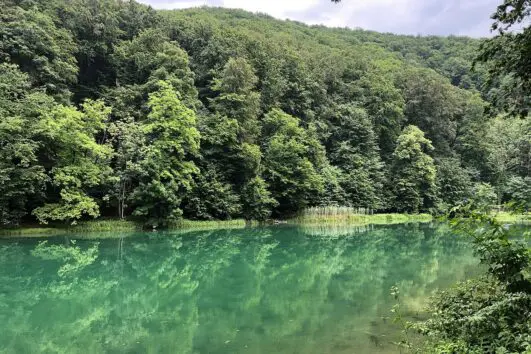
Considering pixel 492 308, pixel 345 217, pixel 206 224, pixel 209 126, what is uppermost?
pixel 209 126

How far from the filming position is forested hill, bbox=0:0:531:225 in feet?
81.1

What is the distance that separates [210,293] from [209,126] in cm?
2196

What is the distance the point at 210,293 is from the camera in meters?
11.5

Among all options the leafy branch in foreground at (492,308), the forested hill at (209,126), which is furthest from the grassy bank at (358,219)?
the leafy branch in foreground at (492,308)

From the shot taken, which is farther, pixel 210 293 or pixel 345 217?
pixel 345 217

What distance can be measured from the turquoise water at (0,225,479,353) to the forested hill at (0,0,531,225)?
5.57 m

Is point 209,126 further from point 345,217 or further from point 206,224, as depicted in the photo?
point 345,217

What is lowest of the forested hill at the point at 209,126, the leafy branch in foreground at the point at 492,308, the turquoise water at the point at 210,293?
the turquoise water at the point at 210,293

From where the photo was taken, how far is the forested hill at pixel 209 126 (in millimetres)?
24719

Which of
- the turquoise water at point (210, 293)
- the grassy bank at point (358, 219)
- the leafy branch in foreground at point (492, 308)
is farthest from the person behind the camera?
the grassy bank at point (358, 219)

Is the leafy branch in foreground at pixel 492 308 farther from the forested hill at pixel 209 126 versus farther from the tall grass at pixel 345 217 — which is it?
the tall grass at pixel 345 217

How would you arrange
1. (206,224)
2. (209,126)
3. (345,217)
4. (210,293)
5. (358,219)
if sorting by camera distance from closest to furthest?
(210,293) → (206,224) → (209,126) → (345,217) → (358,219)

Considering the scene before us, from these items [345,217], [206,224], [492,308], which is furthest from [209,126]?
[492,308]

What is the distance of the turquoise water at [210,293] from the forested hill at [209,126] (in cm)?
557
